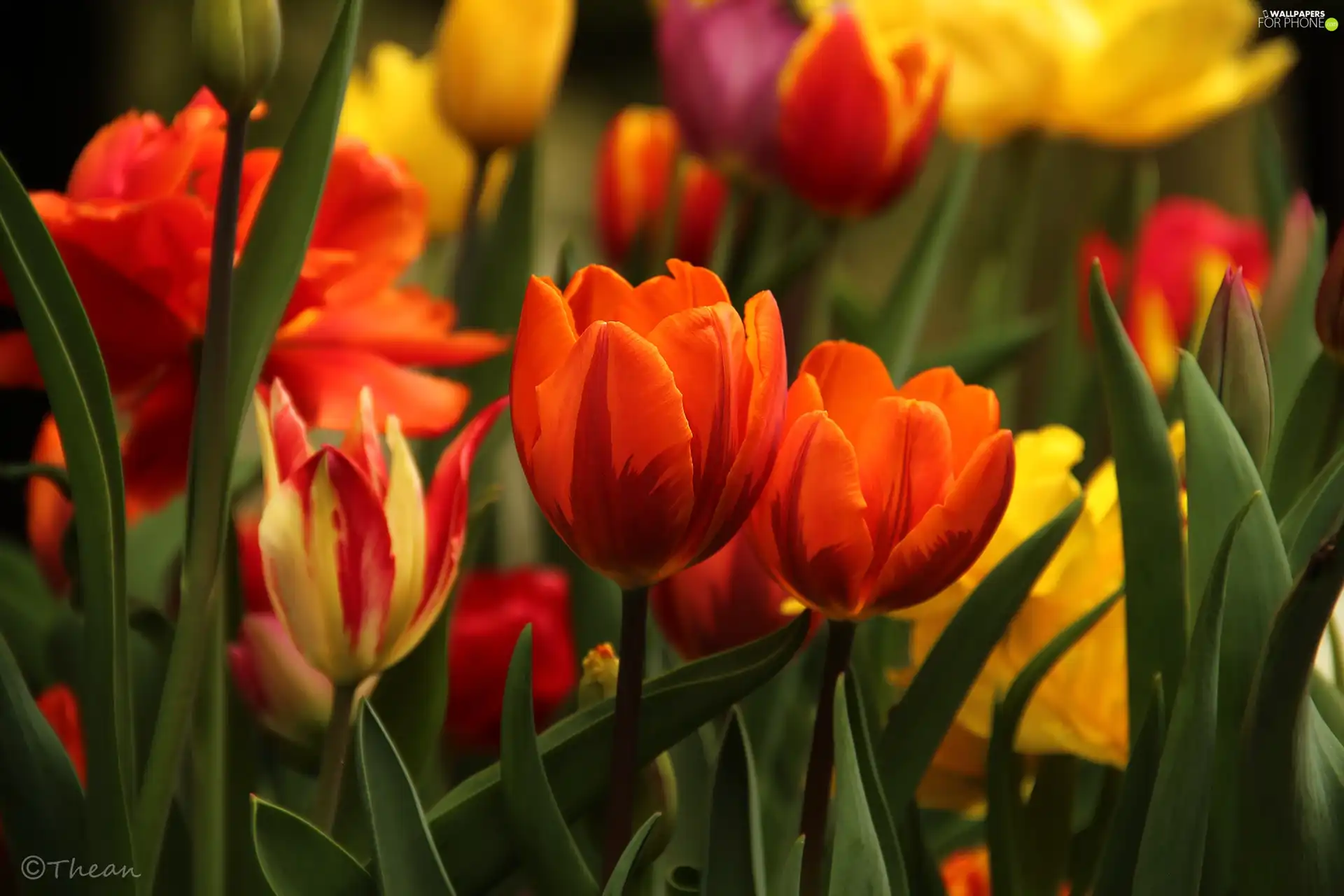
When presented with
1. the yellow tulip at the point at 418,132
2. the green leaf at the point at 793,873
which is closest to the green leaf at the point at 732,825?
the green leaf at the point at 793,873

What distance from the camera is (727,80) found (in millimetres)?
498

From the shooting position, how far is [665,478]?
0.69 ft

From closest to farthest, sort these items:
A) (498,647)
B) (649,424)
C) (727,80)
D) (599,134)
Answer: (649,424) → (498,647) → (727,80) → (599,134)

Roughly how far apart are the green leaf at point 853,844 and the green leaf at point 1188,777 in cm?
4

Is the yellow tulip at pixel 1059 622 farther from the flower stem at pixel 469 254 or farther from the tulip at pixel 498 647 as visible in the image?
the flower stem at pixel 469 254

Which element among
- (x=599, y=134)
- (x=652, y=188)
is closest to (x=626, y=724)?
(x=652, y=188)

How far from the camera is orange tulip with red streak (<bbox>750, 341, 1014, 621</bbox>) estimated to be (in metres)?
0.22

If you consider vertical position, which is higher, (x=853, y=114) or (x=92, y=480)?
(x=853, y=114)

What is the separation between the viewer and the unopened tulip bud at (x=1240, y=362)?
25 centimetres

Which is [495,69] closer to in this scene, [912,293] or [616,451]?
[912,293]

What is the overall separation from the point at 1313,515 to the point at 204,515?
19cm

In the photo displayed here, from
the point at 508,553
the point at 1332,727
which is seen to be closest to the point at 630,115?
the point at 508,553

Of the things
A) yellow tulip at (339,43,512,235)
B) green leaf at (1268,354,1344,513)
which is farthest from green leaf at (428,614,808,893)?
yellow tulip at (339,43,512,235)

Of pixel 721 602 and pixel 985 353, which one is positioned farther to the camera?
pixel 985 353
